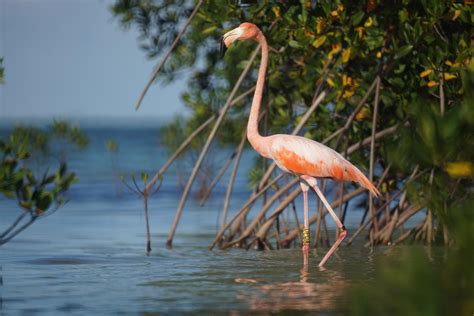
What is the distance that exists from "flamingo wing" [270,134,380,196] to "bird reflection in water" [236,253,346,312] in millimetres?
915

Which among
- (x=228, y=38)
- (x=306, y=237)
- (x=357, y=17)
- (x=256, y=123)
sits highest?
(x=357, y=17)

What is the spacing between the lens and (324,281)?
26.6 feet

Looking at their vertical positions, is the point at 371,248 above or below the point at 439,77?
below

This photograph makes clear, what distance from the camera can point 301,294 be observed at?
24.4 feet

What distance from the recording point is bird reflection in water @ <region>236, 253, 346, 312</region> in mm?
6953

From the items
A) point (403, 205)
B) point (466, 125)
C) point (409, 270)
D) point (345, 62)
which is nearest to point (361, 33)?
point (345, 62)

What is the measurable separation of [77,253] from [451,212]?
7423 millimetres

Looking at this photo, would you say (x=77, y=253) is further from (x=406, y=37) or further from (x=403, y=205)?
(x=406, y=37)

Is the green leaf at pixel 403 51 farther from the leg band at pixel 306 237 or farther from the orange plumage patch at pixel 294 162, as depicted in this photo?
the leg band at pixel 306 237

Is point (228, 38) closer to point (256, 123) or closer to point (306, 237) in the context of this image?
point (256, 123)

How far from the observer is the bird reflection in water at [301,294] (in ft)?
22.8

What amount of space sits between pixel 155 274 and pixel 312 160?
160 cm

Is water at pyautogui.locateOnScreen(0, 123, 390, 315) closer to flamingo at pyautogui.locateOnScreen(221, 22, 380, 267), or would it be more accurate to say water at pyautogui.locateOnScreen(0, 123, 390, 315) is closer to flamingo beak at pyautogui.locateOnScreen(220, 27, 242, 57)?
flamingo at pyautogui.locateOnScreen(221, 22, 380, 267)

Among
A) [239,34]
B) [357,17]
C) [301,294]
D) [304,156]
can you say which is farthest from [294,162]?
[301,294]
